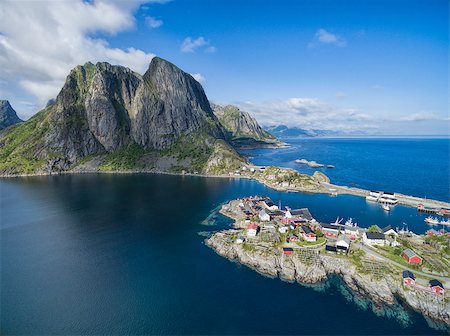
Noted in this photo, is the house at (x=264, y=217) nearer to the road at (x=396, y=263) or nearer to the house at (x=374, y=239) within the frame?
the road at (x=396, y=263)

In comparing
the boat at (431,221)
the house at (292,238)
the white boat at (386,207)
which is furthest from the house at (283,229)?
the boat at (431,221)

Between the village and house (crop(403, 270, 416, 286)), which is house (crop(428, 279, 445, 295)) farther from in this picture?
house (crop(403, 270, 416, 286))

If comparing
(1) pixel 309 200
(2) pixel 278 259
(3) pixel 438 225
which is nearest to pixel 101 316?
(2) pixel 278 259

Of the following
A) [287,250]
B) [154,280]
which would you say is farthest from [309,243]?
[154,280]

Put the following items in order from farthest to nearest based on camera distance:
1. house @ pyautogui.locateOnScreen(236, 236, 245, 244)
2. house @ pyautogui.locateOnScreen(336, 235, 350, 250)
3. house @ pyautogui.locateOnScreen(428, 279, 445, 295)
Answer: house @ pyautogui.locateOnScreen(236, 236, 245, 244)
house @ pyautogui.locateOnScreen(336, 235, 350, 250)
house @ pyautogui.locateOnScreen(428, 279, 445, 295)

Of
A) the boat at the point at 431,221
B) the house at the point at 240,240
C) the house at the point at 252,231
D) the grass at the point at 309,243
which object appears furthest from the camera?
the boat at the point at 431,221

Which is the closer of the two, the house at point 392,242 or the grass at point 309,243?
the house at point 392,242

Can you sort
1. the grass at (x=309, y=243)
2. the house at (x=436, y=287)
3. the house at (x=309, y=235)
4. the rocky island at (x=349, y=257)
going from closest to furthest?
the house at (x=436, y=287)
the rocky island at (x=349, y=257)
the grass at (x=309, y=243)
the house at (x=309, y=235)

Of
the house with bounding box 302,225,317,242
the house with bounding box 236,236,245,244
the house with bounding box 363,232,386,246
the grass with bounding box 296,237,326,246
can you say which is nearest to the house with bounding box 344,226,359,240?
the house with bounding box 363,232,386,246

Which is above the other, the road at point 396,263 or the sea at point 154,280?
the road at point 396,263
